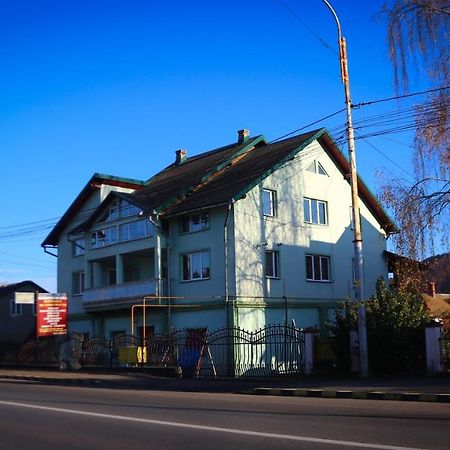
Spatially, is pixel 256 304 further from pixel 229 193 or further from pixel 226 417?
pixel 226 417

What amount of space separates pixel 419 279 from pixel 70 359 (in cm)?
1681

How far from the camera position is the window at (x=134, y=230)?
105ft

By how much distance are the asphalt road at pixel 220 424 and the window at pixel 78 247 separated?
23.7 metres

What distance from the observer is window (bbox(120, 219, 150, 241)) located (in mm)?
32094

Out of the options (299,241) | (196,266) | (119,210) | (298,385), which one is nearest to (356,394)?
(298,385)

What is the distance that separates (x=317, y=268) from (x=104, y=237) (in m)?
11.9

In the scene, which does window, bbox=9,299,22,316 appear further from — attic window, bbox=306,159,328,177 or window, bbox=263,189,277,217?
attic window, bbox=306,159,328,177

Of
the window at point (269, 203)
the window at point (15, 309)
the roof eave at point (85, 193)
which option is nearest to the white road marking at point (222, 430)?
the window at point (269, 203)

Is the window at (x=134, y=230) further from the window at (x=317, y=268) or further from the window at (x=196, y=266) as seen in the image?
the window at (x=317, y=268)

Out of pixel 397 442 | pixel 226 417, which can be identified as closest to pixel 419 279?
pixel 226 417

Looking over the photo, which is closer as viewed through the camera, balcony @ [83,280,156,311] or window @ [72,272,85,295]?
balcony @ [83,280,156,311]

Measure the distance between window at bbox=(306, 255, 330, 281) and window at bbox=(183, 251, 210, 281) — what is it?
18.2ft

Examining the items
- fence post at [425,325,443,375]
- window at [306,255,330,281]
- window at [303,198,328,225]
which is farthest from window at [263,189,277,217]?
fence post at [425,325,443,375]

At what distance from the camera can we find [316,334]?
22.5 m
